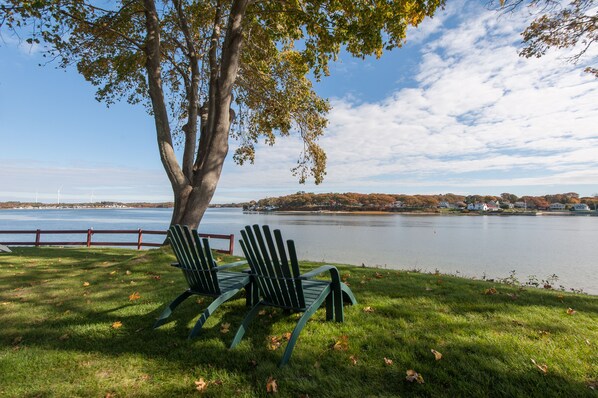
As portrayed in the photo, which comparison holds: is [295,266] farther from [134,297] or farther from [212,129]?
[212,129]

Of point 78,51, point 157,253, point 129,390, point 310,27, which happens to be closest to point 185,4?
point 78,51

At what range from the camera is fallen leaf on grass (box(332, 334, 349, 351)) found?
3.18 metres

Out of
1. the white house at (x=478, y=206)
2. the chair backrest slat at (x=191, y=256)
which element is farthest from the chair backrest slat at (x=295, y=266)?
the white house at (x=478, y=206)

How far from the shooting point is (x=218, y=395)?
250cm

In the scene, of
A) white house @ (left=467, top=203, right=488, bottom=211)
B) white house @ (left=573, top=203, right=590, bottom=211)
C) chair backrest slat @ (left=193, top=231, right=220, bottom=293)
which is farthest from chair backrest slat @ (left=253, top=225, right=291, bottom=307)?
white house @ (left=573, top=203, right=590, bottom=211)

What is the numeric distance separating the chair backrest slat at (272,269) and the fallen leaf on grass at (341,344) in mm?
524

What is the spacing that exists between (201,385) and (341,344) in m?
1.38

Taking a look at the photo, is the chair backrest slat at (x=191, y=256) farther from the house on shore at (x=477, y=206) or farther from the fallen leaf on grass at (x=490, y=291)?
the house on shore at (x=477, y=206)

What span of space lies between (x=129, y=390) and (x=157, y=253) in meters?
6.65

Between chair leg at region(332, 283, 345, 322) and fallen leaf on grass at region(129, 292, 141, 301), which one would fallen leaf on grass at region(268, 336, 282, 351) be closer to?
chair leg at region(332, 283, 345, 322)

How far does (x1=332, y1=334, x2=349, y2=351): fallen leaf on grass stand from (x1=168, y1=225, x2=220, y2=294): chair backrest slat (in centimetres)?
146

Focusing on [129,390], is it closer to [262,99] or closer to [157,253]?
[157,253]

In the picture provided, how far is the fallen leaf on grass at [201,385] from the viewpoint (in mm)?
2586

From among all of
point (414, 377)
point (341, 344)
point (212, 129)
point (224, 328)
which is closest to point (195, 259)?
point (224, 328)
